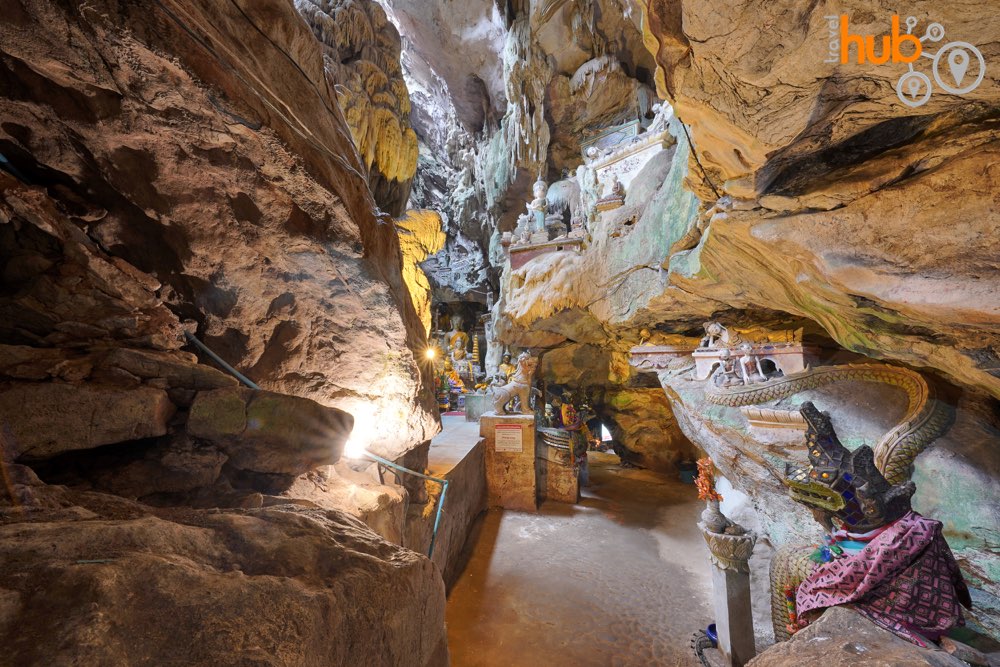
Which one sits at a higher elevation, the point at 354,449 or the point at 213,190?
the point at 213,190

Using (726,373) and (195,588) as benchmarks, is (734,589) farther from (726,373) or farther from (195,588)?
(195,588)

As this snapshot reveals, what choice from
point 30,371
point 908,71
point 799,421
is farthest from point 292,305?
point 799,421

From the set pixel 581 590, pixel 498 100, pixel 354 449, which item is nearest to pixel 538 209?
pixel 498 100

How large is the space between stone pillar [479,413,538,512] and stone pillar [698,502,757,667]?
5.24 m

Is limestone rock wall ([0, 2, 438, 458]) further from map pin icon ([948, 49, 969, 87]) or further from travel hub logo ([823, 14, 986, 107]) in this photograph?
map pin icon ([948, 49, 969, 87])

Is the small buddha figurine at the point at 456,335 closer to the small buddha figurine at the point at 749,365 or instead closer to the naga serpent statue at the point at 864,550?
the small buddha figurine at the point at 749,365

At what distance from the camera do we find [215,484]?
209cm

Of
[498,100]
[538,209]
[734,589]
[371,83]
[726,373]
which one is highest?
[498,100]

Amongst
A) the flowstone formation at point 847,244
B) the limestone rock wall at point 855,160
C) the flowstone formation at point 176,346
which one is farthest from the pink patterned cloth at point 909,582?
the flowstone formation at point 176,346

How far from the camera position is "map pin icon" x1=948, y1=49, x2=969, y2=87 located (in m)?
2.08

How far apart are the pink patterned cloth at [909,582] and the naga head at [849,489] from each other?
0.33ft

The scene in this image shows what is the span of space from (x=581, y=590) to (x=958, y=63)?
266 inches

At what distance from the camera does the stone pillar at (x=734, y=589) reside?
3939 mm

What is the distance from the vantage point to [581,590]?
18.9 feet
